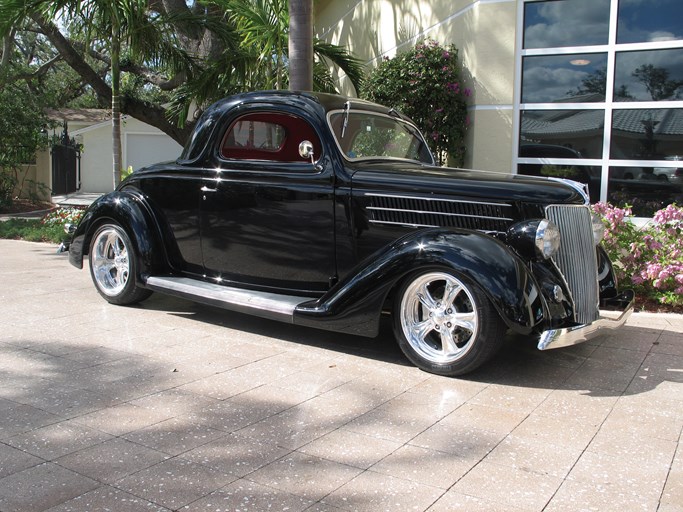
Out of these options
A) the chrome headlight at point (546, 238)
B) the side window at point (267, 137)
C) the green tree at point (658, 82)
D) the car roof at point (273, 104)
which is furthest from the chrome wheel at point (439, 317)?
the green tree at point (658, 82)

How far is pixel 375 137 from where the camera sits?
5.41 metres

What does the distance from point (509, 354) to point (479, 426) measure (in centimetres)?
143

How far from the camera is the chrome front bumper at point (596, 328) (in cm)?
384

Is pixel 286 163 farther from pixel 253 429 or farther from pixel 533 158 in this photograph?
pixel 533 158

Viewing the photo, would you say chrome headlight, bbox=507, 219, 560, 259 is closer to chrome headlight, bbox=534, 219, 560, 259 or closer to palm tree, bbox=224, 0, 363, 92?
chrome headlight, bbox=534, 219, 560, 259

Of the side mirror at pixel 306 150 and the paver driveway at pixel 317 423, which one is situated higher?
the side mirror at pixel 306 150

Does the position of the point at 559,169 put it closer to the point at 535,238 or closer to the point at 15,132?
the point at 535,238

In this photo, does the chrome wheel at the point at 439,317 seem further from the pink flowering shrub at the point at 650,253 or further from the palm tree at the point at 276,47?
the palm tree at the point at 276,47

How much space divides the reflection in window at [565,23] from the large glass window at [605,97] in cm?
1

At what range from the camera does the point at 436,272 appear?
162 inches

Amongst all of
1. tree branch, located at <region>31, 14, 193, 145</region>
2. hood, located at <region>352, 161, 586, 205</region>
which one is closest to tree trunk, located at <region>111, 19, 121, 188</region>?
tree branch, located at <region>31, 14, 193, 145</region>

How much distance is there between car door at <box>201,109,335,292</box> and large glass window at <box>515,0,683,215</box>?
4.56 m

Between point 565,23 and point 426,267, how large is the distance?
5.78 meters

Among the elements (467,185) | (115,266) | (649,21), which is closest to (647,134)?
(649,21)
